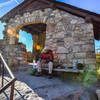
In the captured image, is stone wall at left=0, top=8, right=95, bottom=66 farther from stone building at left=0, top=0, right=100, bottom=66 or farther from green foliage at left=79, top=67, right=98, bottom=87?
green foliage at left=79, top=67, right=98, bottom=87

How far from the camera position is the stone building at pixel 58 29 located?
3.65 metres

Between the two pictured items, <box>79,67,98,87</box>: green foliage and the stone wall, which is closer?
<box>79,67,98,87</box>: green foliage

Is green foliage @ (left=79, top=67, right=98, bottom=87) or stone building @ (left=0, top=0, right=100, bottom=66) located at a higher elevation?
stone building @ (left=0, top=0, right=100, bottom=66)

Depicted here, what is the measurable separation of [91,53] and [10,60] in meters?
4.07

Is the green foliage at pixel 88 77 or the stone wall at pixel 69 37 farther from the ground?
the stone wall at pixel 69 37

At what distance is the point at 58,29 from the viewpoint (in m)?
4.22

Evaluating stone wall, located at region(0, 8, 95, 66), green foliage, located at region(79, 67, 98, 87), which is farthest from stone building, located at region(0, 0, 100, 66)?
green foliage, located at region(79, 67, 98, 87)

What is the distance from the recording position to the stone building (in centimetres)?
365

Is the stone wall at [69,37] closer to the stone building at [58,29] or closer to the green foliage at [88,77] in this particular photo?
the stone building at [58,29]

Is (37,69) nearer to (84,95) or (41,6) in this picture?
(84,95)

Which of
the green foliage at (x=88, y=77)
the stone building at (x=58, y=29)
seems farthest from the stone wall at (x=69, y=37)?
the green foliage at (x=88, y=77)

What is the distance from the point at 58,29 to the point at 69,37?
2.36ft

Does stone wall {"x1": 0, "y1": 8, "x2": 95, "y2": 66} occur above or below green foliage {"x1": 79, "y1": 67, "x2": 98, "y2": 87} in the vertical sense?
above

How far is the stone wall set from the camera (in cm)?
357
